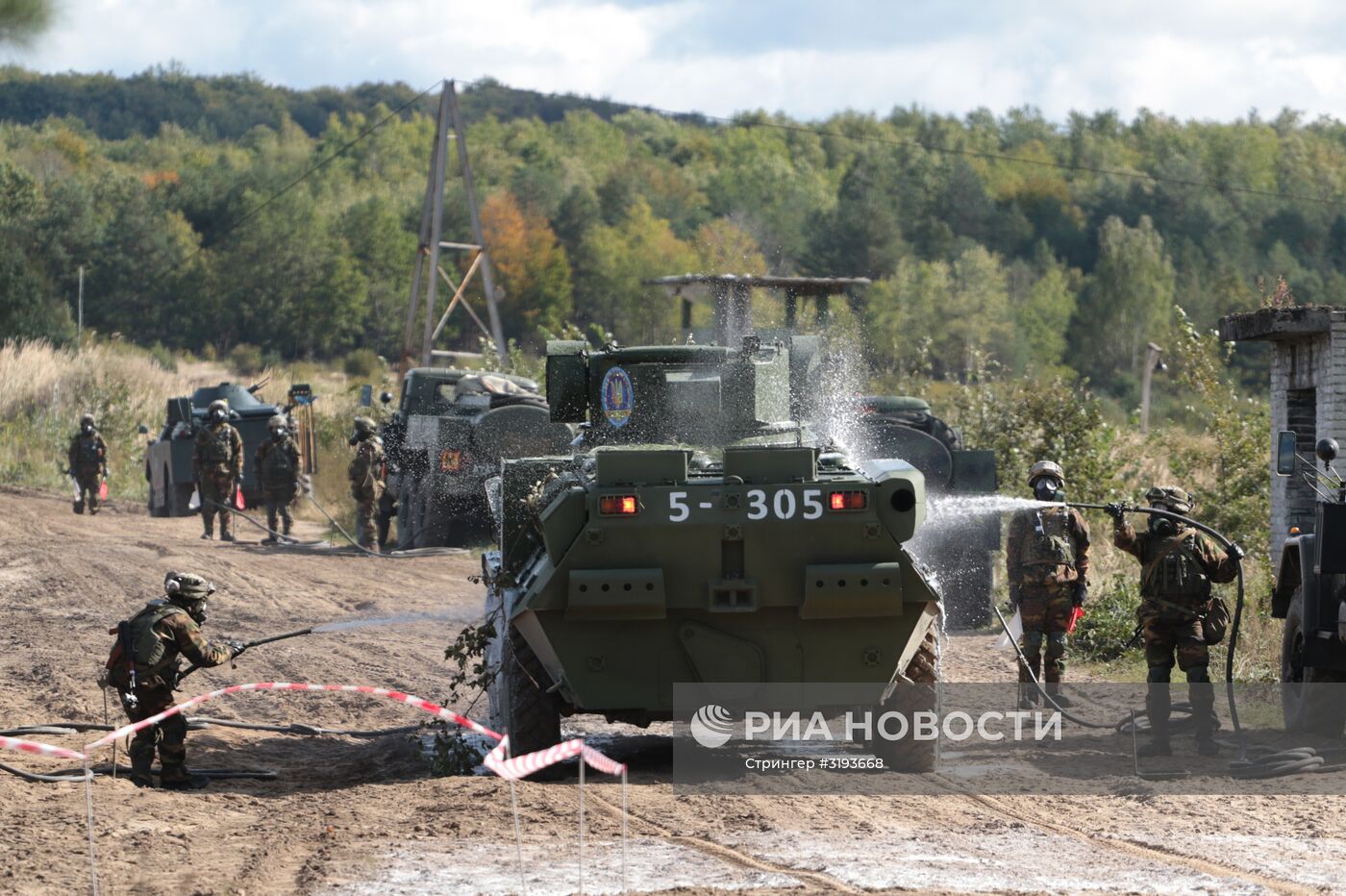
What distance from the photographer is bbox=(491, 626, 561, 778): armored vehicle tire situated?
364 inches

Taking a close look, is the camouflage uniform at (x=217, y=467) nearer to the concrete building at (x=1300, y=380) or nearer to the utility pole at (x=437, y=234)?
the utility pole at (x=437, y=234)

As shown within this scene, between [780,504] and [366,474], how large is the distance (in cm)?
1415

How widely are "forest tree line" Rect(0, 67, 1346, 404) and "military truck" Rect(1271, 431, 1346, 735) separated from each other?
27.6 m

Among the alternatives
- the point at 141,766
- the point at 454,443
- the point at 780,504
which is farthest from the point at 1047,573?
the point at 454,443

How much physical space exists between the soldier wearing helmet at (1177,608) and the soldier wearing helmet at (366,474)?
44.6 feet

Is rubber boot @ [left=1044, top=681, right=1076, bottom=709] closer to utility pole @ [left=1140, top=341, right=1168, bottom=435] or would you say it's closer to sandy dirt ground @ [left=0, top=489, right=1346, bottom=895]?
sandy dirt ground @ [left=0, top=489, right=1346, bottom=895]

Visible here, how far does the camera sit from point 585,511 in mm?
8945

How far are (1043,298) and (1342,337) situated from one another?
62.9 metres

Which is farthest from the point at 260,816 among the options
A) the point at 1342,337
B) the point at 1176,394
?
the point at 1176,394

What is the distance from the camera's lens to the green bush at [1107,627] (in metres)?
14.6

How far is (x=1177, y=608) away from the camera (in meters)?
10.3

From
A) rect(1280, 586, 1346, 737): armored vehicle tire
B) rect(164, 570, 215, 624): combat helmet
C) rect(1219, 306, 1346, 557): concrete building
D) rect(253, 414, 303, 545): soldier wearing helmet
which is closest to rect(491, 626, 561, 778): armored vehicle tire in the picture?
rect(164, 570, 215, 624): combat helmet

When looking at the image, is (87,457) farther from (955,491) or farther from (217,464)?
(955,491)

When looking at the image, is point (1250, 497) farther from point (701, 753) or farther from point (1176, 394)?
point (1176, 394)
